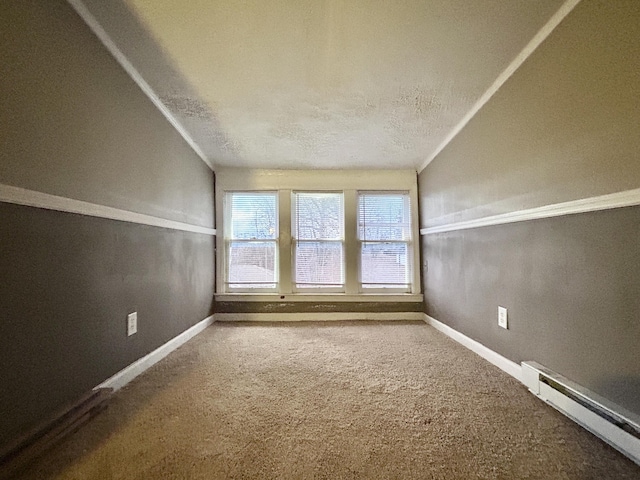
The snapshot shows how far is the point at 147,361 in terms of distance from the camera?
2189 mm

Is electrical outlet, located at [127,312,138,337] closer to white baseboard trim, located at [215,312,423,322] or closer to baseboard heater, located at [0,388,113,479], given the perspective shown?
baseboard heater, located at [0,388,113,479]

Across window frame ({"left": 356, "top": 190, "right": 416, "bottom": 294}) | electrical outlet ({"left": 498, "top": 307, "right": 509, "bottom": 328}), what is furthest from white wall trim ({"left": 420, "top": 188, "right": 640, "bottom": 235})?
window frame ({"left": 356, "top": 190, "right": 416, "bottom": 294})

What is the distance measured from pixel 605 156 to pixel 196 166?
10.1ft

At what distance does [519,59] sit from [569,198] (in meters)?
0.86

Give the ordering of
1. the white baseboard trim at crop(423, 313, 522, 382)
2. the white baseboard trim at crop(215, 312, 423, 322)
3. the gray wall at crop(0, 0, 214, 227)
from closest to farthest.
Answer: the gray wall at crop(0, 0, 214, 227)
the white baseboard trim at crop(423, 313, 522, 382)
the white baseboard trim at crop(215, 312, 423, 322)

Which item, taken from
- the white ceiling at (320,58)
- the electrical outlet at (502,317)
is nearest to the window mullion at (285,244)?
the white ceiling at (320,58)

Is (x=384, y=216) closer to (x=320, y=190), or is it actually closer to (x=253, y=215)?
(x=320, y=190)

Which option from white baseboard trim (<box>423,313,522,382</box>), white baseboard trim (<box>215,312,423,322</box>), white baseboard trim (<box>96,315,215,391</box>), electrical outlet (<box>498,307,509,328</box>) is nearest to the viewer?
white baseboard trim (<box>96,315,215,391</box>)

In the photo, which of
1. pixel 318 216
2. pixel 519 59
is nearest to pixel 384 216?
pixel 318 216

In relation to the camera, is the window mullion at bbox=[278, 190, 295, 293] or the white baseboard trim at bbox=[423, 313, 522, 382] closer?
the white baseboard trim at bbox=[423, 313, 522, 382]

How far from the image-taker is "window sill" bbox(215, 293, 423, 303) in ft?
12.5

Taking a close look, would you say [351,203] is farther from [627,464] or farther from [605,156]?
[627,464]

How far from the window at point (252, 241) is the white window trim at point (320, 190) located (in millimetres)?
69

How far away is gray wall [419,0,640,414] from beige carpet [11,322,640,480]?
31cm
